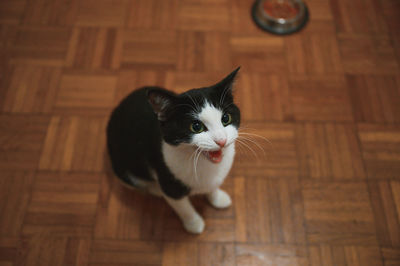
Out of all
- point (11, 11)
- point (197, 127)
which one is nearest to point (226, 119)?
point (197, 127)

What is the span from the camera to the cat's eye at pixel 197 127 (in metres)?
0.77

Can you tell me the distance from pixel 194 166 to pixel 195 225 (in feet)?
1.10

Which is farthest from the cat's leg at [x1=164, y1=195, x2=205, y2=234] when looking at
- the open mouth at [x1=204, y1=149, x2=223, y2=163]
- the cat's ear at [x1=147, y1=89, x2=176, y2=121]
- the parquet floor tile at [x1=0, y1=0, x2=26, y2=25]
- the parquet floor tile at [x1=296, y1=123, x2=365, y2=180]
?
the parquet floor tile at [x1=0, y1=0, x2=26, y2=25]

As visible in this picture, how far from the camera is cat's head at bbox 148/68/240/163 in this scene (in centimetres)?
75

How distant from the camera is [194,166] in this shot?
864 mm

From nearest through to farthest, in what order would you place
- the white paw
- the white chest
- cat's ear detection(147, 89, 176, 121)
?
cat's ear detection(147, 89, 176, 121)
the white chest
the white paw

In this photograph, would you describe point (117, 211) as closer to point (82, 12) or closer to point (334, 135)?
point (334, 135)

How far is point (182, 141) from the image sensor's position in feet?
2.56

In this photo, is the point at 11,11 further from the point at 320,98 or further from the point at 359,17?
the point at 359,17

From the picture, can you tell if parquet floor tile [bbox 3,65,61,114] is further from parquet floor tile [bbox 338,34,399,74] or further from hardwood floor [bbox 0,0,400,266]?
parquet floor tile [bbox 338,34,399,74]

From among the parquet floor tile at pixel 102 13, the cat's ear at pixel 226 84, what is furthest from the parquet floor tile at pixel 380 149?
the parquet floor tile at pixel 102 13

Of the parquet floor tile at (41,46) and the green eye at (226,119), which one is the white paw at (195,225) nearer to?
the green eye at (226,119)

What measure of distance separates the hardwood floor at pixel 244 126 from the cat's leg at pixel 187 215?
0.05 metres

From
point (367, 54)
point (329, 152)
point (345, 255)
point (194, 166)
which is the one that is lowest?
point (345, 255)
